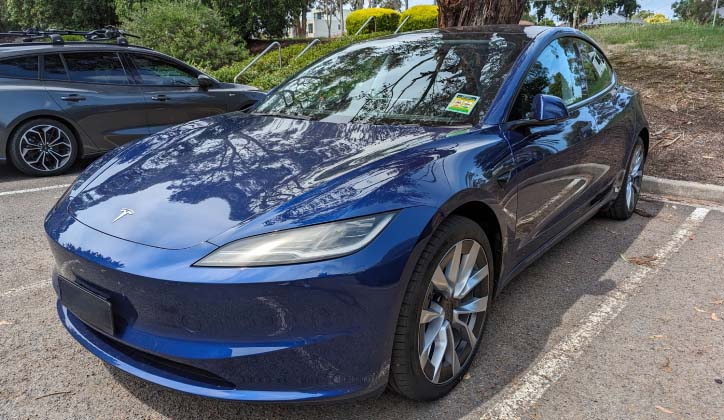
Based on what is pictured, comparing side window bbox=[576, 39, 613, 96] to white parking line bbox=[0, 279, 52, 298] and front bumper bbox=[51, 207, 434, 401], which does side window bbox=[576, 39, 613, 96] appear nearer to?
front bumper bbox=[51, 207, 434, 401]

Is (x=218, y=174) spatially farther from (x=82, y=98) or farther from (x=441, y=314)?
(x=82, y=98)

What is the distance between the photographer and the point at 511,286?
347 cm

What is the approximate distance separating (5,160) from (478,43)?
17.2 feet

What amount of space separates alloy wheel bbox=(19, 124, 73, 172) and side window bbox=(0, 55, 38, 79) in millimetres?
548

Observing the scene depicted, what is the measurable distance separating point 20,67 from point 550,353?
596 cm

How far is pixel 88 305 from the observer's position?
6.85 feet

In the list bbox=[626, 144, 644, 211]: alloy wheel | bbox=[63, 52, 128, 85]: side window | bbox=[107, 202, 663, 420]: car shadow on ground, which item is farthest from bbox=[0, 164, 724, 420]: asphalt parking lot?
bbox=[63, 52, 128, 85]: side window

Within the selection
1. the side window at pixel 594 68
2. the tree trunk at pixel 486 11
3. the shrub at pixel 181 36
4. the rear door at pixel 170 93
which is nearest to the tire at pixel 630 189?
the side window at pixel 594 68

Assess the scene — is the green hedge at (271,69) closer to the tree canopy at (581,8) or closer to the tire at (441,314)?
the tire at (441,314)

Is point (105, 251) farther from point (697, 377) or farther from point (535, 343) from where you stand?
point (697, 377)

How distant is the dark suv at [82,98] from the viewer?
5887 millimetres

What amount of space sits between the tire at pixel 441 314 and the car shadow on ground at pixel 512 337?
0.12m

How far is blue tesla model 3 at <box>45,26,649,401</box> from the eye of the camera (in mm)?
1866

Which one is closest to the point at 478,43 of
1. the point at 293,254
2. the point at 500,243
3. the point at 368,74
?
the point at 368,74
